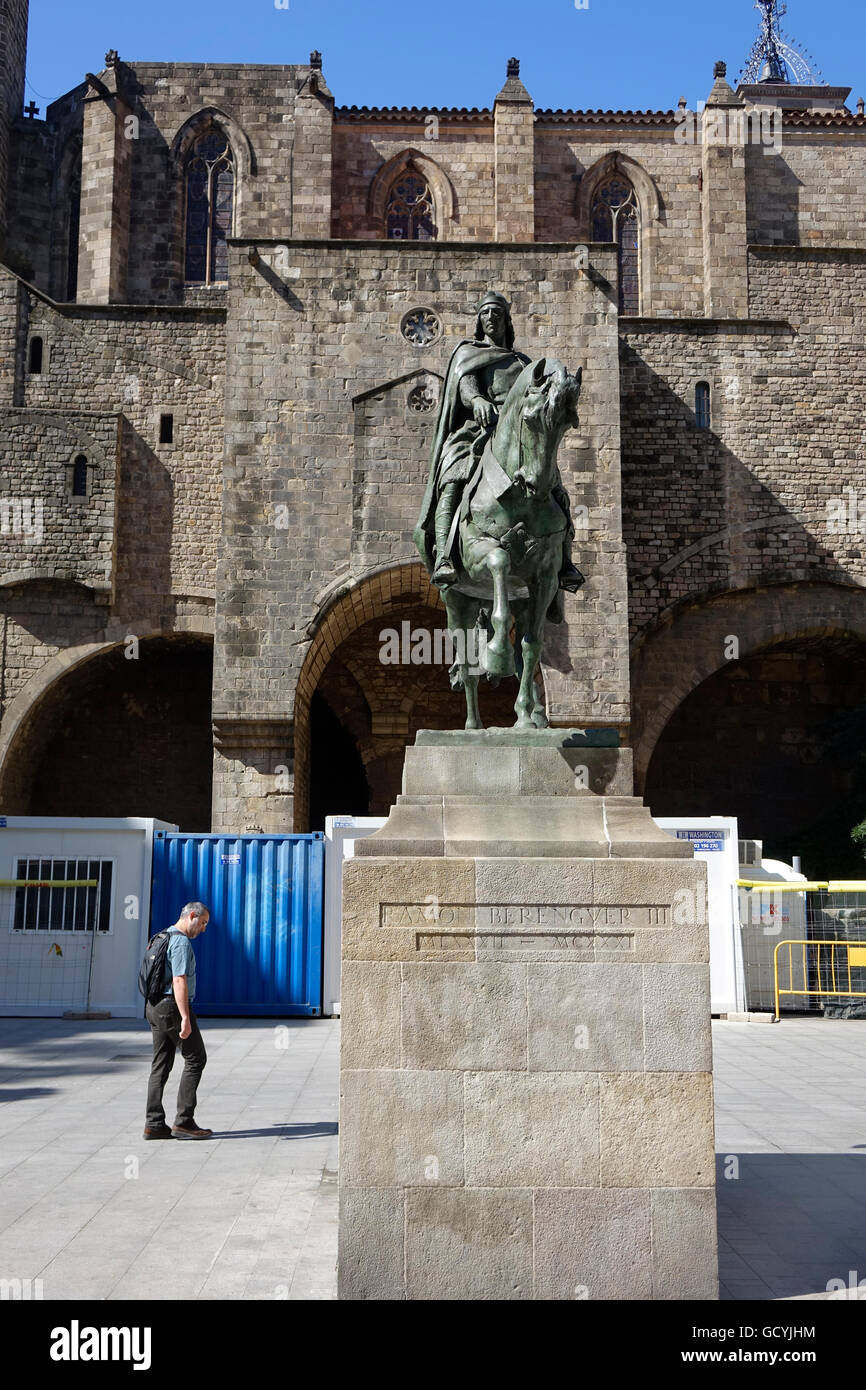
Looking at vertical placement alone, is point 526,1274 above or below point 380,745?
below

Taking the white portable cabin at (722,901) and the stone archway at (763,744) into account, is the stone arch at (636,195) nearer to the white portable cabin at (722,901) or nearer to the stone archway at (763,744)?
the stone archway at (763,744)

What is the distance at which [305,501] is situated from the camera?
19.2m

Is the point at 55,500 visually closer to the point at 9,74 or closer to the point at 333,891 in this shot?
the point at 333,891

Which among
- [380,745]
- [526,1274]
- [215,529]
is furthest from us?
[380,745]

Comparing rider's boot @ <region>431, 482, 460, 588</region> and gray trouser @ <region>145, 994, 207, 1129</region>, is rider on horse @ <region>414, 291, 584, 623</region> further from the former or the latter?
gray trouser @ <region>145, 994, 207, 1129</region>

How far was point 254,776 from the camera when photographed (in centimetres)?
1867

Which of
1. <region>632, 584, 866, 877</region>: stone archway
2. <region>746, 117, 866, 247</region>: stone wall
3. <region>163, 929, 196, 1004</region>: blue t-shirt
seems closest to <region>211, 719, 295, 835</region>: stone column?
<region>632, 584, 866, 877</region>: stone archway

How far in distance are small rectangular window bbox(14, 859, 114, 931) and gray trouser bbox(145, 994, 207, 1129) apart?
7226 mm

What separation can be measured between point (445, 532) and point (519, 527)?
1.59 feet

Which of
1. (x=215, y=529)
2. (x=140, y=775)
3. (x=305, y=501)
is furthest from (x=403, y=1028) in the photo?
(x=140, y=775)

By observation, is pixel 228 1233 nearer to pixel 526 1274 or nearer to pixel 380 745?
pixel 526 1274

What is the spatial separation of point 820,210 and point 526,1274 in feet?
92.3

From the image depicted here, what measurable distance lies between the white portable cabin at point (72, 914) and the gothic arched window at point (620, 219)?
18.6m

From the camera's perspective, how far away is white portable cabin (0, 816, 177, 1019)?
1430 cm
